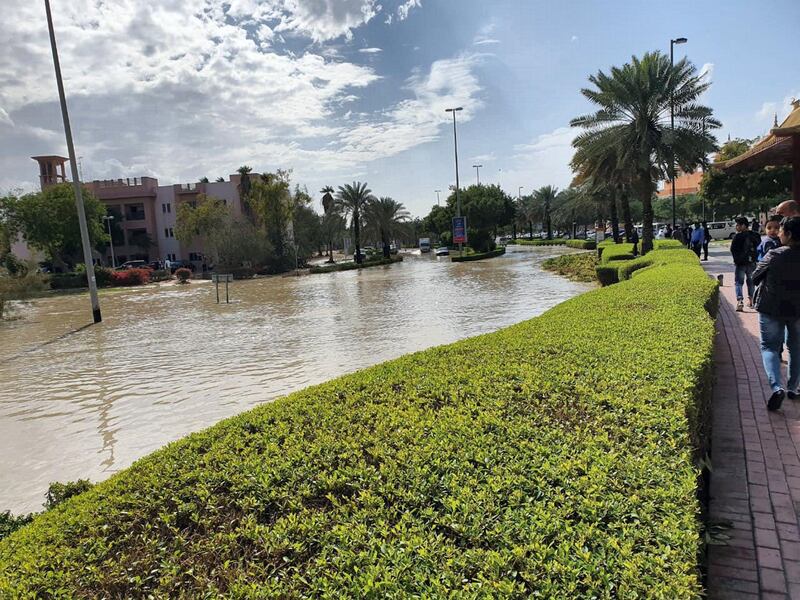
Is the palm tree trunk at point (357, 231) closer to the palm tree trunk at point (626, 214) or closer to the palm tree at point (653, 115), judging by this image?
the palm tree trunk at point (626, 214)

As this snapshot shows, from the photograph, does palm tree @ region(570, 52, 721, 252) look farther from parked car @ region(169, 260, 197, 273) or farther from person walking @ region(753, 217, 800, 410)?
parked car @ region(169, 260, 197, 273)

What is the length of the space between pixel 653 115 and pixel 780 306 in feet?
71.6

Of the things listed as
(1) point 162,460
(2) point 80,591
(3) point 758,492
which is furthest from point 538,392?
(2) point 80,591

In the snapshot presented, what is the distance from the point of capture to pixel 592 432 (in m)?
2.75

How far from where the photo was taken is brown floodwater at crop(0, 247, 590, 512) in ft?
21.5

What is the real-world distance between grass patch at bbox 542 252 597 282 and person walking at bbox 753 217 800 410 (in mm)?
19453

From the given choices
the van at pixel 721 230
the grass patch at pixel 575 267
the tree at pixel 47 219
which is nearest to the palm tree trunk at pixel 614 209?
the grass patch at pixel 575 267

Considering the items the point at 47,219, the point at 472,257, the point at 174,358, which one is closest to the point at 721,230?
the point at 472,257

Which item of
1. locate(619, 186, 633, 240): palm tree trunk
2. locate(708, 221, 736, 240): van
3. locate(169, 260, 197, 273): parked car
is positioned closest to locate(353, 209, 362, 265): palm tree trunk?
locate(169, 260, 197, 273): parked car

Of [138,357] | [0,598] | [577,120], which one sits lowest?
[138,357]

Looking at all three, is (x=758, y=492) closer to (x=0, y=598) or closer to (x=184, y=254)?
(x=0, y=598)

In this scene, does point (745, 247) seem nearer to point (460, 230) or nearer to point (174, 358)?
point (174, 358)

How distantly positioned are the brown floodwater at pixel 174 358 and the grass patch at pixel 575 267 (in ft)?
7.72

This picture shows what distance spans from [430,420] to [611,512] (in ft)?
3.82
